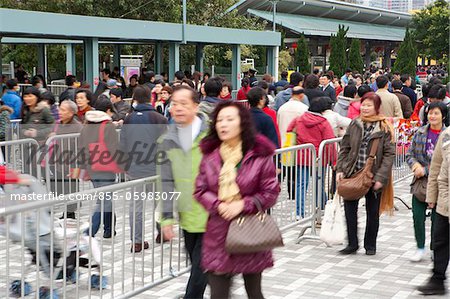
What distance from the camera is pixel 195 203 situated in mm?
5090

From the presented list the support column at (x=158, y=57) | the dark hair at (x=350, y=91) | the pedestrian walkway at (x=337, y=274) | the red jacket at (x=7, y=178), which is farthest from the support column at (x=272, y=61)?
the red jacket at (x=7, y=178)

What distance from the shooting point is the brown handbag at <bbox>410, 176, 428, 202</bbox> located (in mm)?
6938

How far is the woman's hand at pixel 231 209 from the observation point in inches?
176

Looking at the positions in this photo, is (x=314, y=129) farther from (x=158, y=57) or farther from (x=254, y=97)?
(x=158, y=57)

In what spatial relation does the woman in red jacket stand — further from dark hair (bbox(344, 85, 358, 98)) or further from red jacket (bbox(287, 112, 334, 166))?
dark hair (bbox(344, 85, 358, 98))

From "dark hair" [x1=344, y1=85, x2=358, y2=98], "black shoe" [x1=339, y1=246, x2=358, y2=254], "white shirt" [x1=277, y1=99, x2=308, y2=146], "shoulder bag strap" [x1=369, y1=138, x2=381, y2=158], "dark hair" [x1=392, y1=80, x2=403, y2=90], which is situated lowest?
"black shoe" [x1=339, y1=246, x2=358, y2=254]

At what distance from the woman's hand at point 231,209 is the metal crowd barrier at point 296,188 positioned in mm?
3459

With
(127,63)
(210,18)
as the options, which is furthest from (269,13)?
(127,63)

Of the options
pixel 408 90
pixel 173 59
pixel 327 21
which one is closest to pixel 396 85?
pixel 408 90

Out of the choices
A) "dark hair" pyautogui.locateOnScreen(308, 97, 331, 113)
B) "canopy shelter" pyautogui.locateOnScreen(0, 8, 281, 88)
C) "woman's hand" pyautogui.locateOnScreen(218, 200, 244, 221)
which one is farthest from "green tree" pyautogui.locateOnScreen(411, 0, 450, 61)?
"woman's hand" pyautogui.locateOnScreen(218, 200, 244, 221)

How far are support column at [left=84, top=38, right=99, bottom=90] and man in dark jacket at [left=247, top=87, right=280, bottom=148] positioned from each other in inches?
450

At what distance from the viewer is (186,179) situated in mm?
5250

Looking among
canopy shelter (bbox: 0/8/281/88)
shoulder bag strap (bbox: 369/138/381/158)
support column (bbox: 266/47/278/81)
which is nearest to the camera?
shoulder bag strap (bbox: 369/138/381/158)

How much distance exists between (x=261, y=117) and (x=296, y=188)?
105 centimetres
